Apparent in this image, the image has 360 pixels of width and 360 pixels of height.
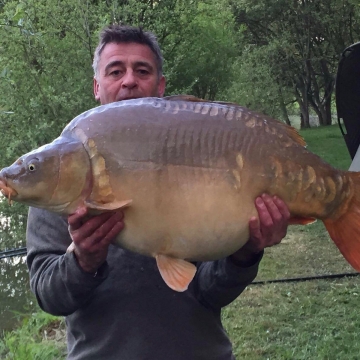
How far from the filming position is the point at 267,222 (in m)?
1.33

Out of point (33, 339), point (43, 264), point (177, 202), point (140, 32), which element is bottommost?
point (33, 339)

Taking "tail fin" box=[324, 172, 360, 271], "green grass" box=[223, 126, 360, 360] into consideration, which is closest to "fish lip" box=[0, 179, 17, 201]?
"tail fin" box=[324, 172, 360, 271]

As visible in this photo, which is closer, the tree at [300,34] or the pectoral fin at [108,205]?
the pectoral fin at [108,205]

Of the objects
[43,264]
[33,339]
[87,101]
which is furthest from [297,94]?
[43,264]

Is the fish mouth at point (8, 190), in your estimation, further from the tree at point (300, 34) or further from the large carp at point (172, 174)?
the tree at point (300, 34)

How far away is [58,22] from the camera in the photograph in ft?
23.2

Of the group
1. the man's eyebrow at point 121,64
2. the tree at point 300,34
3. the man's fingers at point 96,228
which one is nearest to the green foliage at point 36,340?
the man's eyebrow at point 121,64

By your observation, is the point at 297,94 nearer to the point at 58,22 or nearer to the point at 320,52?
the point at 320,52

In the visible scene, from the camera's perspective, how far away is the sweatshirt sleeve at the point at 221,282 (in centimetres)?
153

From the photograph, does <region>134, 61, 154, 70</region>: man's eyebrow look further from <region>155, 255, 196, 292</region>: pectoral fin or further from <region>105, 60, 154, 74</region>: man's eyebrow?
<region>155, 255, 196, 292</region>: pectoral fin

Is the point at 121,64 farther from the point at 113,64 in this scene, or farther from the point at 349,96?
the point at 349,96

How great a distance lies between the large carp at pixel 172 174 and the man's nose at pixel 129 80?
1.38 ft

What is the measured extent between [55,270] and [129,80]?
2.13 ft

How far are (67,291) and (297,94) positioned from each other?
2190 cm
